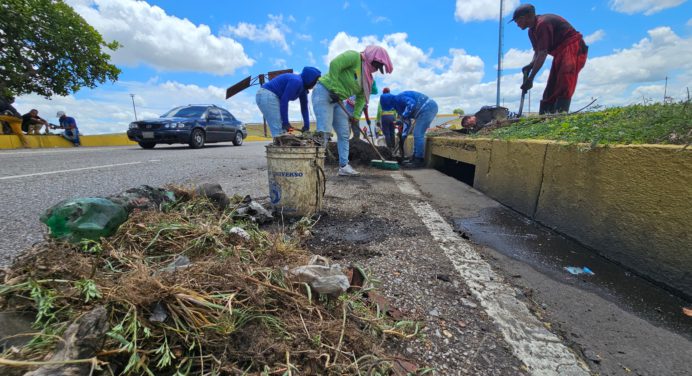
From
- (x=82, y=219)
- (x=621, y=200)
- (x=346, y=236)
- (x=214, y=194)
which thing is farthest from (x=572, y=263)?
(x=82, y=219)

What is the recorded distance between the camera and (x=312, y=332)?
107 cm

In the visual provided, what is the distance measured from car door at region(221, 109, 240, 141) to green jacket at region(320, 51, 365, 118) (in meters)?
9.00

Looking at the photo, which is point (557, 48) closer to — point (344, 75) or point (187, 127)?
point (344, 75)

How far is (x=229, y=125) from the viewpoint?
42.4 feet

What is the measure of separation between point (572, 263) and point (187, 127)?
1094cm

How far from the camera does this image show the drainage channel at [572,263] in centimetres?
148

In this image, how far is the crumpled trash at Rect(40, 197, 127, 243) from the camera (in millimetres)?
1449

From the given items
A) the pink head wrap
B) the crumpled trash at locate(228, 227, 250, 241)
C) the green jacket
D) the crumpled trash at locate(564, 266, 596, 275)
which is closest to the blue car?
the green jacket

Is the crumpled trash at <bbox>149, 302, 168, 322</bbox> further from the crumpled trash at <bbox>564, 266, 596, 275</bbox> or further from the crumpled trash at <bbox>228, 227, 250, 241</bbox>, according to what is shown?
the crumpled trash at <bbox>564, 266, 596, 275</bbox>

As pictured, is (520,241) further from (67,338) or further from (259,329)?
(67,338)

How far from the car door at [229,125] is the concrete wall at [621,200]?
11815 millimetres

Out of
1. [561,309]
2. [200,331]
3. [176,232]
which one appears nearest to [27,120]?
[176,232]

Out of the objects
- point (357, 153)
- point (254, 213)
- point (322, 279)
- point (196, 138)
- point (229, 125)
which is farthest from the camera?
point (229, 125)

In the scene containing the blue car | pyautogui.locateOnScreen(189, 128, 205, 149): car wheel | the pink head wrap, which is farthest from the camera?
pyautogui.locateOnScreen(189, 128, 205, 149): car wheel
